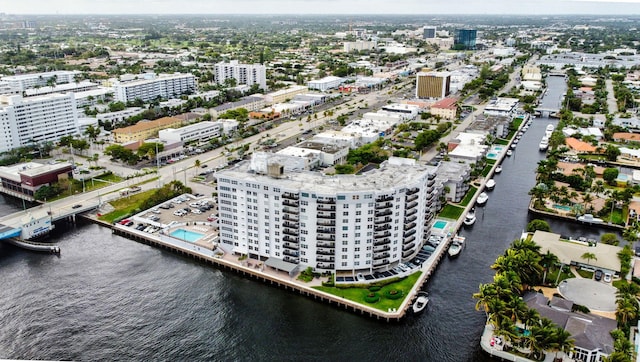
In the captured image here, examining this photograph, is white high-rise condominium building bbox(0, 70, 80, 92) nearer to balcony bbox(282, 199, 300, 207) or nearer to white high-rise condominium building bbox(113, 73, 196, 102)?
white high-rise condominium building bbox(113, 73, 196, 102)

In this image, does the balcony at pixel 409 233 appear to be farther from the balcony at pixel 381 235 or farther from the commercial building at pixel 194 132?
the commercial building at pixel 194 132

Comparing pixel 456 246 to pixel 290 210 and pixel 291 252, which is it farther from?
pixel 290 210

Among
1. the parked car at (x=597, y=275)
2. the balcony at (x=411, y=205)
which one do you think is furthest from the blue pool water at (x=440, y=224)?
the parked car at (x=597, y=275)

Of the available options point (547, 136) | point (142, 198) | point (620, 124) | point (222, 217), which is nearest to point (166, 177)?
point (142, 198)

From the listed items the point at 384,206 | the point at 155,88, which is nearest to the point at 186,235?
the point at 384,206

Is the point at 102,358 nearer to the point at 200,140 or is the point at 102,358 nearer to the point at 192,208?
the point at 192,208

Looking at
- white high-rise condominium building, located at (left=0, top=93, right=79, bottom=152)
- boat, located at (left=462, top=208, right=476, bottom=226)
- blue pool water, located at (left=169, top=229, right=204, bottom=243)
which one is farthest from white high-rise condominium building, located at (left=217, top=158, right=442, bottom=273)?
white high-rise condominium building, located at (left=0, top=93, right=79, bottom=152)
